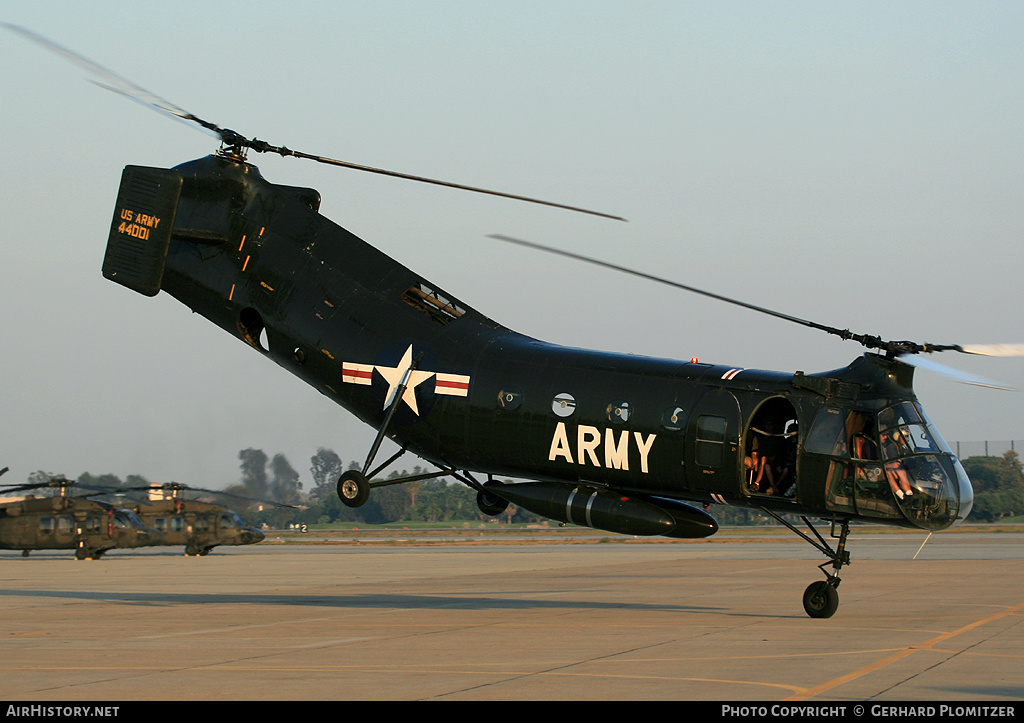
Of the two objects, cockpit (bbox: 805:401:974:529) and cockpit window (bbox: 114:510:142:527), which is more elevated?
cockpit (bbox: 805:401:974:529)

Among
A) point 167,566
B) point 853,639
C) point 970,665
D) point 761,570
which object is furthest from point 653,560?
point 970,665

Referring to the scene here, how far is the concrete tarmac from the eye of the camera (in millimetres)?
11328

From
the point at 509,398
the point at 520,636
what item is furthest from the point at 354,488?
the point at 520,636

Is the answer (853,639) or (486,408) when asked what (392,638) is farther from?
(853,639)

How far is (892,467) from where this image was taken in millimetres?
16719

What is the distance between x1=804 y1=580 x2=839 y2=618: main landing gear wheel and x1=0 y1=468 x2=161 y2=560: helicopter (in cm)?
3743

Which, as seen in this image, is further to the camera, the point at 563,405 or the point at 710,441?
the point at 563,405

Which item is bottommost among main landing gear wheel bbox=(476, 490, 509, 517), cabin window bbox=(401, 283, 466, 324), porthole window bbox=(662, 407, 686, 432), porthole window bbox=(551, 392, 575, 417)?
main landing gear wheel bbox=(476, 490, 509, 517)

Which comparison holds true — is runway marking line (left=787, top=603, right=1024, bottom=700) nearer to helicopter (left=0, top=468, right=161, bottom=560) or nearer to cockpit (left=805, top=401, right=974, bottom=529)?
cockpit (left=805, top=401, right=974, bottom=529)

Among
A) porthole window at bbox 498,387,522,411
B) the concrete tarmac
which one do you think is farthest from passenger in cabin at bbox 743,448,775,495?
porthole window at bbox 498,387,522,411

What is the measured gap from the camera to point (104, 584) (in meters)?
31.8

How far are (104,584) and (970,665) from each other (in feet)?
84.1

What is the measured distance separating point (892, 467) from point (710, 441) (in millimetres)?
2703

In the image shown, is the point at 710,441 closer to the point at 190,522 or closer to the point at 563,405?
the point at 563,405
